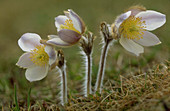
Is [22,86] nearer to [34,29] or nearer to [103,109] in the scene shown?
[103,109]

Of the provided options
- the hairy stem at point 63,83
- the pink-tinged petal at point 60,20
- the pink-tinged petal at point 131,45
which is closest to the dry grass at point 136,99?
the hairy stem at point 63,83

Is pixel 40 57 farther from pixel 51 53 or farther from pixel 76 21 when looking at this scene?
pixel 76 21

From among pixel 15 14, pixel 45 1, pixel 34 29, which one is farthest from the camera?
pixel 45 1

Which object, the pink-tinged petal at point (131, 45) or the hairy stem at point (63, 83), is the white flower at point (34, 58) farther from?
the pink-tinged petal at point (131, 45)

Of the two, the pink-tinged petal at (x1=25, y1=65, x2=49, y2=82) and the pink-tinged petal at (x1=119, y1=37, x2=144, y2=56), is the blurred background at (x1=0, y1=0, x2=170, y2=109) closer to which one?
the pink-tinged petal at (x1=119, y1=37, x2=144, y2=56)

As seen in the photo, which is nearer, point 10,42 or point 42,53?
point 42,53

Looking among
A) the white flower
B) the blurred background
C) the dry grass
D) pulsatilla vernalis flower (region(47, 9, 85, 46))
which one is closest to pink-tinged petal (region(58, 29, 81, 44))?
pulsatilla vernalis flower (region(47, 9, 85, 46))

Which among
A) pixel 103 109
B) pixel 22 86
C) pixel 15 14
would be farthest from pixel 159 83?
pixel 15 14
